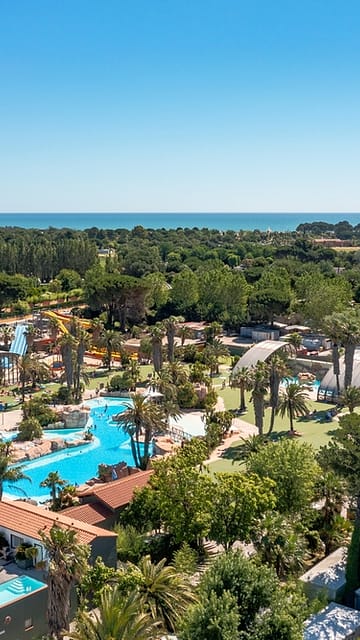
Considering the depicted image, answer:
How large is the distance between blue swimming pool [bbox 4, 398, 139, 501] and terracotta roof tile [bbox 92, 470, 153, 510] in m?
6.77

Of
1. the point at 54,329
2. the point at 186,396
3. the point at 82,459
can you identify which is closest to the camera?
the point at 82,459

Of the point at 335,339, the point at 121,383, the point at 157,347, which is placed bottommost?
the point at 121,383

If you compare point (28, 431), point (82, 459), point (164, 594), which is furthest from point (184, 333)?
point (164, 594)

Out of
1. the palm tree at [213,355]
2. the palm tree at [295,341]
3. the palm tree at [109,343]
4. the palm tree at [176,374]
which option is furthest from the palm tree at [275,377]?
the palm tree at [109,343]

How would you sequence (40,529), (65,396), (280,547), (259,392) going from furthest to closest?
(65,396) < (259,392) < (40,529) < (280,547)

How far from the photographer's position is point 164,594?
20.4m

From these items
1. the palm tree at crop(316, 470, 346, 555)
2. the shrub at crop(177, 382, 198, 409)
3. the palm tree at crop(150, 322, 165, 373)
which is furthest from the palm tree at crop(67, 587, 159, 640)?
the palm tree at crop(150, 322, 165, 373)

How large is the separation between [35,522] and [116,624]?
8.59 m

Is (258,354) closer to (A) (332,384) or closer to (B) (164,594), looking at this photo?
(A) (332,384)

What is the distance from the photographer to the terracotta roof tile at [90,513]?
2695 cm

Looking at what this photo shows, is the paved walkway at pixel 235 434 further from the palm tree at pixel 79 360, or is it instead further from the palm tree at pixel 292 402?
the palm tree at pixel 79 360

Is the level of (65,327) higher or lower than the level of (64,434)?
higher

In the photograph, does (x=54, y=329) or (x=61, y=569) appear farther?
(x=54, y=329)

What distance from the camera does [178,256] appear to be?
424ft
